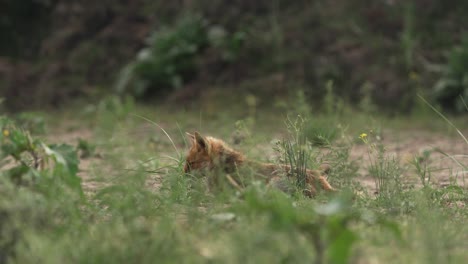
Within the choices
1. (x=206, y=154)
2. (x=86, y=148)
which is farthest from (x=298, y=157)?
(x=86, y=148)

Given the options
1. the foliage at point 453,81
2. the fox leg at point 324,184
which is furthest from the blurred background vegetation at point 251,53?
the fox leg at point 324,184

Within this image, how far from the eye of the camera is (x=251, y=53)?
11.8m

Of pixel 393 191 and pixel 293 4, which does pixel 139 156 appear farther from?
pixel 293 4

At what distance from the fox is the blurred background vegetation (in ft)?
16.1

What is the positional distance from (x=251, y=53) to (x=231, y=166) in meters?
6.81

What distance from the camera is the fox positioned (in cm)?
475

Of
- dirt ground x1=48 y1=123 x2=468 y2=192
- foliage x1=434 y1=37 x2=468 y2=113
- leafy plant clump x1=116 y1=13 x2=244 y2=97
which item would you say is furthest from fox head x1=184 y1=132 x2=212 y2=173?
leafy plant clump x1=116 y1=13 x2=244 y2=97

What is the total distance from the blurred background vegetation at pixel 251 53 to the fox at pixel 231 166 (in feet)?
16.1

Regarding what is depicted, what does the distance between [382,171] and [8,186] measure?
2472 millimetres

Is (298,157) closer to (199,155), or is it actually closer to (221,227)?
(199,155)

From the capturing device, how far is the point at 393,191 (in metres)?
4.57

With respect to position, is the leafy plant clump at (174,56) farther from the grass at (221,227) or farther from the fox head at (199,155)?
the grass at (221,227)

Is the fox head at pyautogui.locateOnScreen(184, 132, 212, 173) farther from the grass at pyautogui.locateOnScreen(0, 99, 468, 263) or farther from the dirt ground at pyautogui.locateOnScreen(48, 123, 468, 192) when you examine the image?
the grass at pyautogui.locateOnScreen(0, 99, 468, 263)

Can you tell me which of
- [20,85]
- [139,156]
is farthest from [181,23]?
[139,156]
